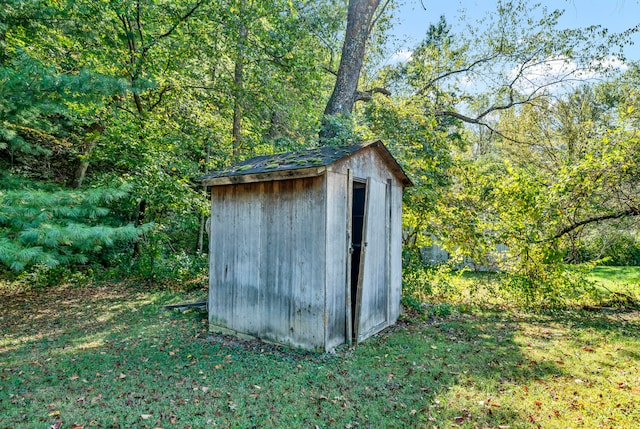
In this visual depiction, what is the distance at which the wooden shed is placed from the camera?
13.9ft

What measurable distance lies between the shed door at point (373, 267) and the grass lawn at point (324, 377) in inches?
11.7

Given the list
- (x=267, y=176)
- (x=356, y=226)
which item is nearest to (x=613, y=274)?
(x=356, y=226)

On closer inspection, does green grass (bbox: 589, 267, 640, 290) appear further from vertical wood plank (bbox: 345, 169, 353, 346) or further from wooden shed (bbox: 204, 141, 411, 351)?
vertical wood plank (bbox: 345, 169, 353, 346)

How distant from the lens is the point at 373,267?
5.07 m

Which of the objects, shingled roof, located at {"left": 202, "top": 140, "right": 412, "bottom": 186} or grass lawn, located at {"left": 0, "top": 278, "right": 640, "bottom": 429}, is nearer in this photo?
grass lawn, located at {"left": 0, "top": 278, "right": 640, "bottom": 429}

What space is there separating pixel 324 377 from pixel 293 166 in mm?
2449

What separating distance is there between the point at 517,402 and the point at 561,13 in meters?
10.4

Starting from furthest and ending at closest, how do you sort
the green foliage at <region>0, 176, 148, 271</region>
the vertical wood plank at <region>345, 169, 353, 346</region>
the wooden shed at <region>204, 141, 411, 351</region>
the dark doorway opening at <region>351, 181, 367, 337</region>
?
the dark doorway opening at <region>351, 181, 367, 337</region> < the vertical wood plank at <region>345, 169, 353, 346</region> < the wooden shed at <region>204, 141, 411, 351</region> < the green foliage at <region>0, 176, 148, 271</region>

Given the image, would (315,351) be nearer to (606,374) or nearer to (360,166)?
(360,166)

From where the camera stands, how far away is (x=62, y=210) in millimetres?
3428

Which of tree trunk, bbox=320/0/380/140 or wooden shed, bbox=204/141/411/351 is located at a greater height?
tree trunk, bbox=320/0/380/140

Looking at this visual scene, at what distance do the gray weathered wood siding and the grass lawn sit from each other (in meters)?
0.32

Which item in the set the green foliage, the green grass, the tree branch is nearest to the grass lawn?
the green foliage

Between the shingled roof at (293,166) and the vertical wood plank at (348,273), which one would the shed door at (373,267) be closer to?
the vertical wood plank at (348,273)
